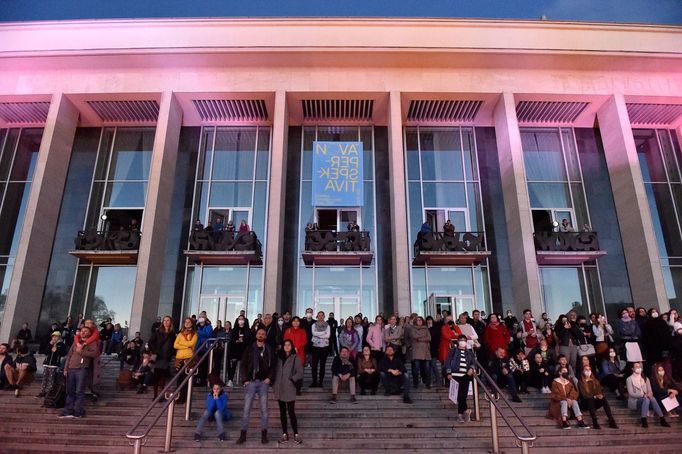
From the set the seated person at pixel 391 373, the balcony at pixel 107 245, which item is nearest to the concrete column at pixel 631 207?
the seated person at pixel 391 373

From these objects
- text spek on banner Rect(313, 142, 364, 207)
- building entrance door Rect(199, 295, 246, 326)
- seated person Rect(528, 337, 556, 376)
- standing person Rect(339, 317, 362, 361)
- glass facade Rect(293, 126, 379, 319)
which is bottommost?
seated person Rect(528, 337, 556, 376)

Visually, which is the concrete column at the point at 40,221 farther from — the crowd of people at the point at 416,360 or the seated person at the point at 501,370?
the seated person at the point at 501,370

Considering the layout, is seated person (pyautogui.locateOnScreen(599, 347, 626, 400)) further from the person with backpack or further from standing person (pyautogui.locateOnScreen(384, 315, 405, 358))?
the person with backpack

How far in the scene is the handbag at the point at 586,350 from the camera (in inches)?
388

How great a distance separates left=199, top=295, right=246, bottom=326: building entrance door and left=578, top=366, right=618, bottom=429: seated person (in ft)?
40.5

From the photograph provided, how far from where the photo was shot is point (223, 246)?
57.4ft

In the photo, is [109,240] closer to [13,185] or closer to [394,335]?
[13,185]

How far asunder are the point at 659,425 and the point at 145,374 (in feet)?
34.7

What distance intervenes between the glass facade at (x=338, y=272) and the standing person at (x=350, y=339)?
6973mm

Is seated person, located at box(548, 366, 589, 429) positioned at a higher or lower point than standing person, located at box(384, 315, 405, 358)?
lower

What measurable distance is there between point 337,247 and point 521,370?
9.05m

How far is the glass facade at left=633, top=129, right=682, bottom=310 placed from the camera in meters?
18.1

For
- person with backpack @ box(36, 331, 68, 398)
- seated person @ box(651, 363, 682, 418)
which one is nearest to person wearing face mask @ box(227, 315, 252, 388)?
person with backpack @ box(36, 331, 68, 398)

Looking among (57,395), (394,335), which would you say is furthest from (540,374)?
(57,395)
